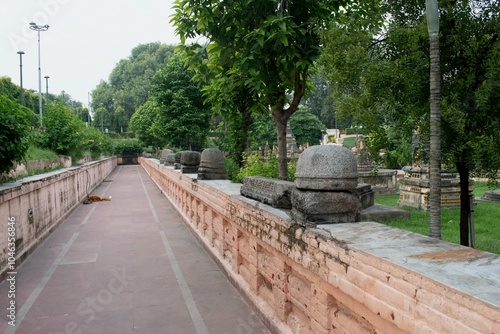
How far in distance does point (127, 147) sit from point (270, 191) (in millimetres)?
57475

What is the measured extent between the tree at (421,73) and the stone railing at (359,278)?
1.52 metres

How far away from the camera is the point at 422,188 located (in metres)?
12.9

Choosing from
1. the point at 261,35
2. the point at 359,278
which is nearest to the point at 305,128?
the point at 261,35

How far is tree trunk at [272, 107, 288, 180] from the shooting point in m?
7.40

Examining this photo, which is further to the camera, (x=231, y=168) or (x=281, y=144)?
(x=231, y=168)

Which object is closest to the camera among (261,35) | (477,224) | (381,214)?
(261,35)

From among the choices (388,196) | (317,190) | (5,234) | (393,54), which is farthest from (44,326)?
(388,196)

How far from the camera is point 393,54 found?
469 centimetres

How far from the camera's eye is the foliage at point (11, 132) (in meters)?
7.14

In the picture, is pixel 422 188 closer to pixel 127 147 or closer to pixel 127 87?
pixel 127 147

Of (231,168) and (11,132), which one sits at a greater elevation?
(11,132)

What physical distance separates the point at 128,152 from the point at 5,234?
5542 cm

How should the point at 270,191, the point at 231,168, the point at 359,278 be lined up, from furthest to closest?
the point at 231,168 → the point at 270,191 → the point at 359,278

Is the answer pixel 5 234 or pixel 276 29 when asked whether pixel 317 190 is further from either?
pixel 5 234
